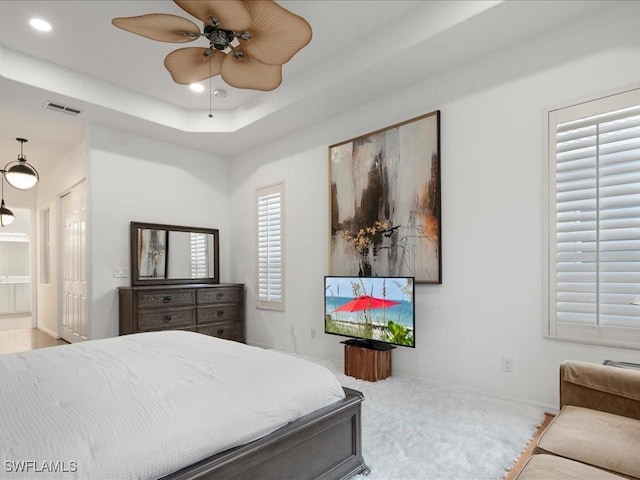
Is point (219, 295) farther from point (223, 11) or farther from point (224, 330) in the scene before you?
point (223, 11)

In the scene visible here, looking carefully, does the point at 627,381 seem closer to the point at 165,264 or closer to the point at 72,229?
the point at 165,264

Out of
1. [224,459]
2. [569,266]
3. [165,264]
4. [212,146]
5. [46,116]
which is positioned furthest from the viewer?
[212,146]

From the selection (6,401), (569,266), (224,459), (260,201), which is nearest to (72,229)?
(260,201)

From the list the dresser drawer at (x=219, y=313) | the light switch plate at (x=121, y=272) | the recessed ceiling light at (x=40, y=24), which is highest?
the recessed ceiling light at (x=40, y=24)

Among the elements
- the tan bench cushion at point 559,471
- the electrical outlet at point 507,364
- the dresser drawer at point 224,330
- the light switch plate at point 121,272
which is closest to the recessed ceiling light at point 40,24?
the light switch plate at point 121,272

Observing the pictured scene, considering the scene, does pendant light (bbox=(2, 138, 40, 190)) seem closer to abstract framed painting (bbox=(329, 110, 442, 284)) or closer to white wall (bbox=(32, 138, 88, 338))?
white wall (bbox=(32, 138, 88, 338))

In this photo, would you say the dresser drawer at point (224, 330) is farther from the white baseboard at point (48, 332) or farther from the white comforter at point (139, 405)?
the white baseboard at point (48, 332)

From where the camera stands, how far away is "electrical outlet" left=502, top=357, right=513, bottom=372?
305cm

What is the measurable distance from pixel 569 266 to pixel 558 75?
4.68ft

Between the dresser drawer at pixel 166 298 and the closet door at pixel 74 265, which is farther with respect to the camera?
the closet door at pixel 74 265

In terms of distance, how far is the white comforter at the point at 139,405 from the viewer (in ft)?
3.82

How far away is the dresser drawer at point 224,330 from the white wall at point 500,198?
8.18 ft

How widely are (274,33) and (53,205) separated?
6.01 meters

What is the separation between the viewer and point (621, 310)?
8.45 feet
